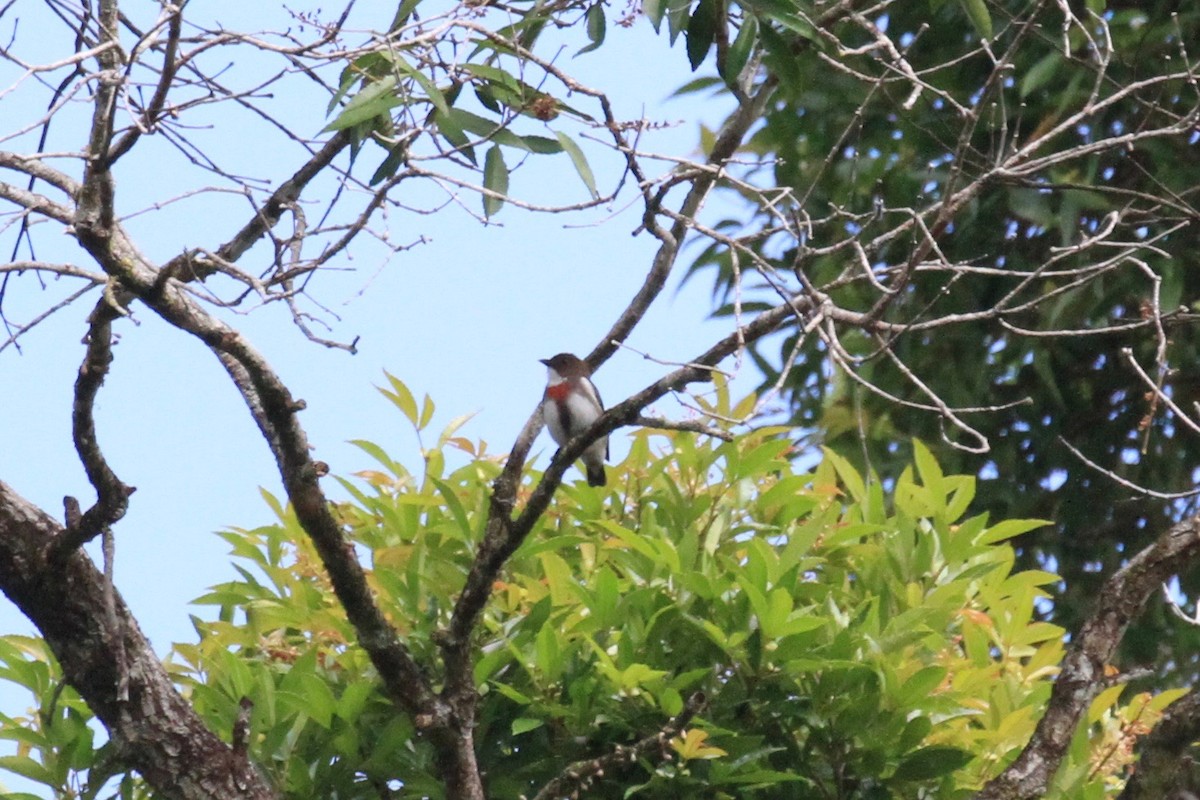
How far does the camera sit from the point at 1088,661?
3.29 m

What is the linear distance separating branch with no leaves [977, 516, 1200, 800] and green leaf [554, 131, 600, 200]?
150 centimetres

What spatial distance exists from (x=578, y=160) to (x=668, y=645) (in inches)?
43.8

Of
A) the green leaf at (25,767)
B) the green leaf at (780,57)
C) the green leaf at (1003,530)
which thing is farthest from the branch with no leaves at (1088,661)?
the green leaf at (25,767)

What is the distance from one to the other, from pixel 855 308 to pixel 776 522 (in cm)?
340

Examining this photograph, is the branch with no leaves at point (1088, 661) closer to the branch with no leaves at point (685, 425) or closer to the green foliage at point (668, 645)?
the green foliage at point (668, 645)

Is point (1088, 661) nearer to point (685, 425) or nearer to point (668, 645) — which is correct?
point (668, 645)

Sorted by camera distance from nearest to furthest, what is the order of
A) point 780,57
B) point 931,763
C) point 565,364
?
1. point 931,763
2. point 780,57
3. point 565,364

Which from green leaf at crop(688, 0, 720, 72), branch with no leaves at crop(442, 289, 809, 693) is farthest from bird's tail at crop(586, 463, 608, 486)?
green leaf at crop(688, 0, 720, 72)

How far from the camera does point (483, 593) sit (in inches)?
118

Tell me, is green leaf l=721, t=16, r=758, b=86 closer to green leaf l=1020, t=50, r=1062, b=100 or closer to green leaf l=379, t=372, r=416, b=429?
green leaf l=379, t=372, r=416, b=429

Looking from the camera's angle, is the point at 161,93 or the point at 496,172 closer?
the point at 161,93

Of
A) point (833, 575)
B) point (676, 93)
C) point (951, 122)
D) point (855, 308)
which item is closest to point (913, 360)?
point (855, 308)

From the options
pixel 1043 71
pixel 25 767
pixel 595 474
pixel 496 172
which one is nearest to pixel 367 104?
pixel 496 172

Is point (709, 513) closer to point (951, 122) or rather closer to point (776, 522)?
point (776, 522)
